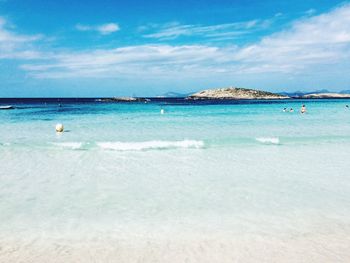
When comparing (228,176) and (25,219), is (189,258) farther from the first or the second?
(228,176)

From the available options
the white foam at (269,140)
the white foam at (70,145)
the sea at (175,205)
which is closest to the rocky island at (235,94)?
the white foam at (269,140)

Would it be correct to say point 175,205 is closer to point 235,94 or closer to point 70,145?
point 70,145

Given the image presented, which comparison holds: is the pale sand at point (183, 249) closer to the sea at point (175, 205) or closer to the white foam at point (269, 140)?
the sea at point (175, 205)

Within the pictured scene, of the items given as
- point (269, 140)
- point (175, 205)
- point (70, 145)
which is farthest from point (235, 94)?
point (175, 205)

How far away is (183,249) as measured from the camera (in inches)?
251

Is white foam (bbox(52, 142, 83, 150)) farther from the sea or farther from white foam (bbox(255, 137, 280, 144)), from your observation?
white foam (bbox(255, 137, 280, 144))

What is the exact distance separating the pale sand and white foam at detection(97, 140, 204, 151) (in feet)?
35.7

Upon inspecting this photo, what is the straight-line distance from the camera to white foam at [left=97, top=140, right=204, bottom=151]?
17750 mm

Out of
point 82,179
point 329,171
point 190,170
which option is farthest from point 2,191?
point 329,171

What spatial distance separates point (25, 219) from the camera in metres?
7.90

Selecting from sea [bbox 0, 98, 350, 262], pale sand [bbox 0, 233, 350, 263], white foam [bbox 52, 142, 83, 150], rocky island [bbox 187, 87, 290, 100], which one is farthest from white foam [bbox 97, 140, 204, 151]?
rocky island [bbox 187, 87, 290, 100]

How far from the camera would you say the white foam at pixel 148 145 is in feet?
58.2

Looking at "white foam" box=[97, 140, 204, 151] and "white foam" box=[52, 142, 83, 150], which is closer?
"white foam" box=[97, 140, 204, 151]

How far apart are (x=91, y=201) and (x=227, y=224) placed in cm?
370
